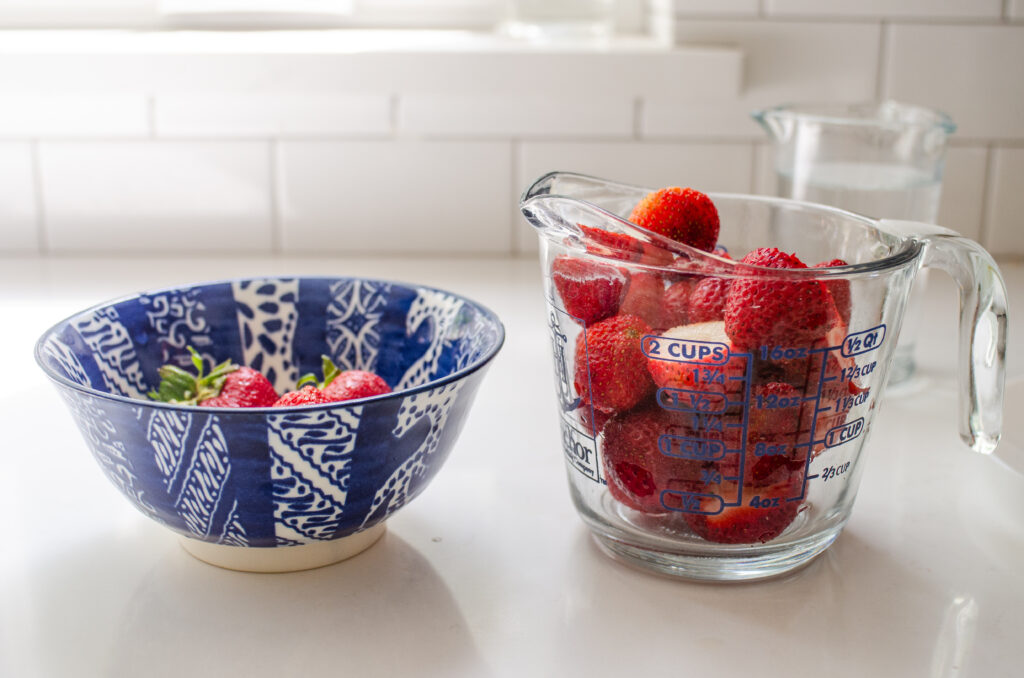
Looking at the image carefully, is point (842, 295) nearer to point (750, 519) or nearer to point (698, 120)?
point (750, 519)

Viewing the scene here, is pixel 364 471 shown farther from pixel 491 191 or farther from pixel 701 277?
pixel 491 191

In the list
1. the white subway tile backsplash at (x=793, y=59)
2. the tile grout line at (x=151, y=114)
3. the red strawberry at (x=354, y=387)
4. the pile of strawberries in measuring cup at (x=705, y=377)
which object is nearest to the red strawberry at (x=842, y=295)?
the pile of strawberries in measuring cup at (x=705, y=377)

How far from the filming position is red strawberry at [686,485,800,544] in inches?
18.8

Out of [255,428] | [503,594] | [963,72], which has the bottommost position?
[503,594]

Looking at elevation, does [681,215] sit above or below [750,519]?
above

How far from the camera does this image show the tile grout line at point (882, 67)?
107 centimetres

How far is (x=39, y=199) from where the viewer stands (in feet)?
3.72

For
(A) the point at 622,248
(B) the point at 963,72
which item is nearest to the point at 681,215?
(A) the point at 622,248

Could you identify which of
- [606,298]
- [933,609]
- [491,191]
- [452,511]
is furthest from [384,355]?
[491,191]

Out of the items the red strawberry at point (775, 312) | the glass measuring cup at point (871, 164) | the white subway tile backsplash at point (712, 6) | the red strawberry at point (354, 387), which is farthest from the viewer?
the white subway tile backsplash at point (712, 6)

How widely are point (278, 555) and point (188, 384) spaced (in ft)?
0.45

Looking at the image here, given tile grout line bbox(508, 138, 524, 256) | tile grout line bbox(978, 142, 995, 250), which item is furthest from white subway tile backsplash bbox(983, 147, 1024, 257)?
tile grout line bbox(508, 138, 524, 256)

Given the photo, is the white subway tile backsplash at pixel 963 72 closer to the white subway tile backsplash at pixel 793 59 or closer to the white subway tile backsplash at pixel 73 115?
the white subway tile backsplash at pixel 793 59

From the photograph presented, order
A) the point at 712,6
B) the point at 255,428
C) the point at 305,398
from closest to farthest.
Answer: the point at 255,428 < the point at 305,398 < the point at 712,6
